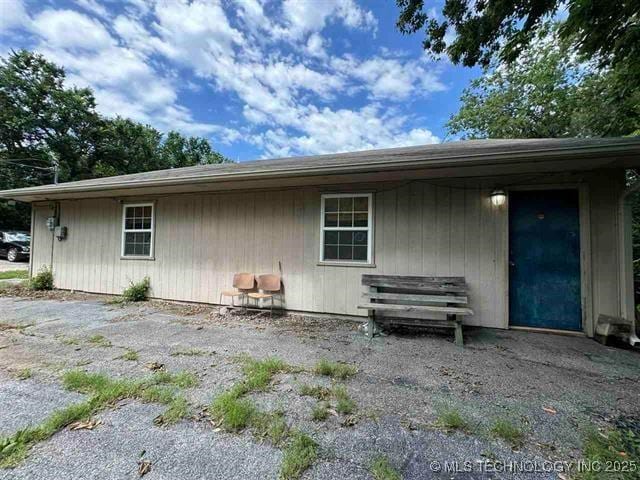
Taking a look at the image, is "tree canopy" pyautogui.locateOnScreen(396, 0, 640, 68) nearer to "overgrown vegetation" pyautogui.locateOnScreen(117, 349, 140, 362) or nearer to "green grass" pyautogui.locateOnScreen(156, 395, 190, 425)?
"green grass" pyautogui.locateOnScreen(156, 395, 190, 425)

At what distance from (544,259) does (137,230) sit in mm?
7800

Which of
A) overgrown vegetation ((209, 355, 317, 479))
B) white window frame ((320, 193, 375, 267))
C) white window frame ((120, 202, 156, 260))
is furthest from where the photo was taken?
white window frame ((120, 202, 156, 260))

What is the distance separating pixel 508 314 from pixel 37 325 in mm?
7138

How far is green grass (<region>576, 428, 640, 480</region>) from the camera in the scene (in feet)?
5.26

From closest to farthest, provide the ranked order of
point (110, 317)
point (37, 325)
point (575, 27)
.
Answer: point (575, 27) → point (37, 325) → point (110, 317)

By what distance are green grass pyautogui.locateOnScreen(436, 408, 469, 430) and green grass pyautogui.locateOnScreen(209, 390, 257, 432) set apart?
4.55ft

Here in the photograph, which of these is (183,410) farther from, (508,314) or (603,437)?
(508,314)

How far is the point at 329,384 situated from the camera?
272 cm

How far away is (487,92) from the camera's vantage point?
48.6ft

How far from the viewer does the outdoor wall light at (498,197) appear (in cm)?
426

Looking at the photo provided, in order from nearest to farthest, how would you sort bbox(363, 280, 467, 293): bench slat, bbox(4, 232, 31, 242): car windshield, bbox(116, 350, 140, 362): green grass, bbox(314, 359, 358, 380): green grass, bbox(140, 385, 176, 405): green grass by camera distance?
bbox(140, 385, 176, 405): green grass
bbox(314, 359, 358, 380): green grass
bbox(116, 350, 140, 362): green grass
bbox(363, 280, 467, 293): bench slat
bbox(4, 232, 31, 242): car windshield

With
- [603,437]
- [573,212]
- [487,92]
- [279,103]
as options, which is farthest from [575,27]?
[487,92]

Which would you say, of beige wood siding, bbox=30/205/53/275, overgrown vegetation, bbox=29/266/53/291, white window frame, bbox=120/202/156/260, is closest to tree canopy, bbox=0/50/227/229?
beige wood siding, bbox=30/205/53/275

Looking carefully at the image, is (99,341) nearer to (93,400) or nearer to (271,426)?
(93,400)
